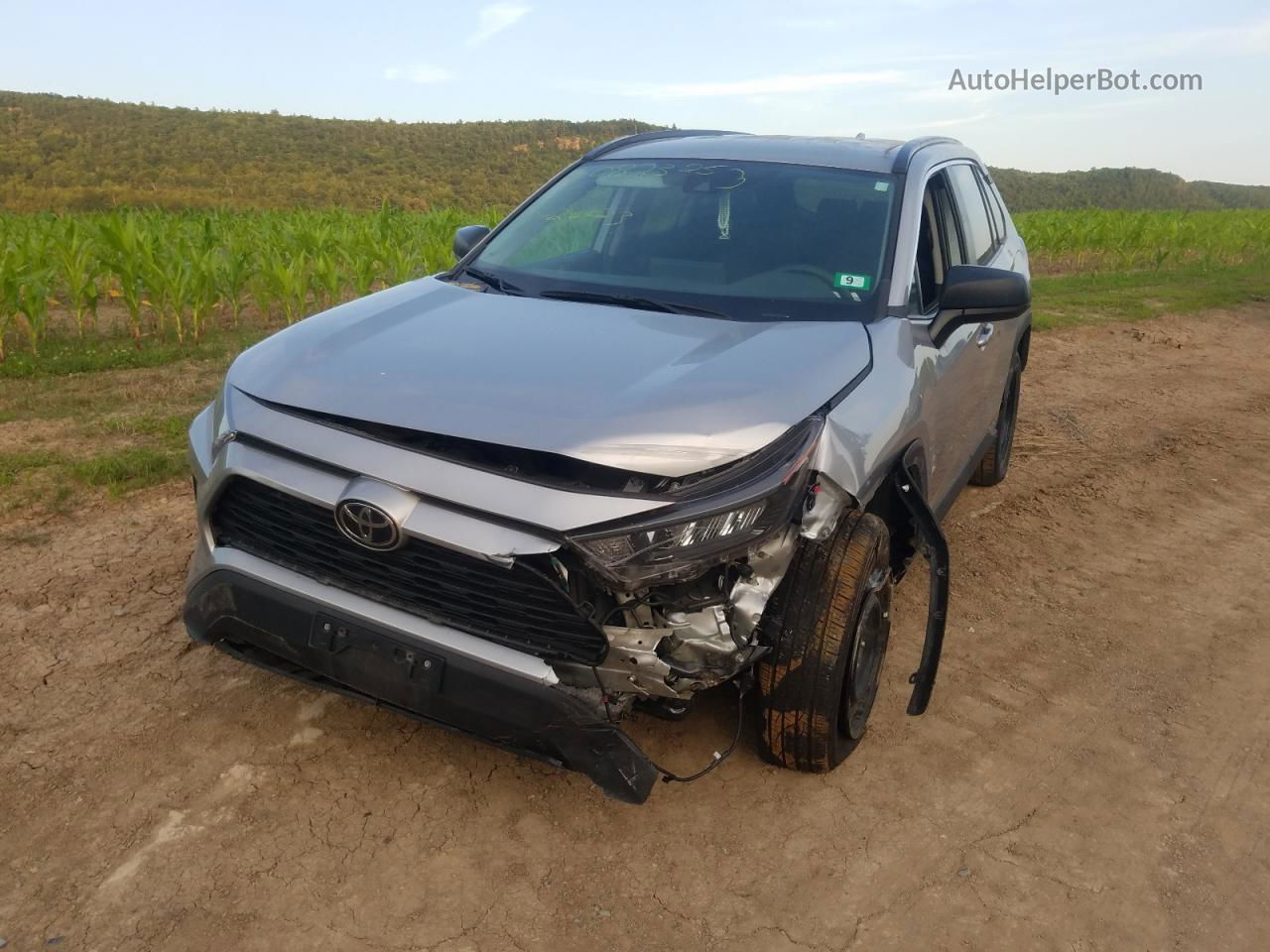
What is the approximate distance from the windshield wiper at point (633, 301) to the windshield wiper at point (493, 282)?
0.12 metres

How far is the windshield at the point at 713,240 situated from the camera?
3344 millimetres

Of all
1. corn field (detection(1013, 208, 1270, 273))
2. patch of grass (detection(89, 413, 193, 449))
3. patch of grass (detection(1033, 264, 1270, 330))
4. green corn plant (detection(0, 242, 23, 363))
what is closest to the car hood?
patch of grass (detection(89, 413, 193, 449))

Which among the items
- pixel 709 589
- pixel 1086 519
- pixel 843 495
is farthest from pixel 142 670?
pixel 1086 519

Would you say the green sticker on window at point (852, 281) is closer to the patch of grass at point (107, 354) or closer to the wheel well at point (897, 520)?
the wheel well at point (897, 520)

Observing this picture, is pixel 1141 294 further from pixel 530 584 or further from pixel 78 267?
pixel 530 584

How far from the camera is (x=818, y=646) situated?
2664 mm

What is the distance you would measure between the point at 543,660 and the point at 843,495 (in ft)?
2.93

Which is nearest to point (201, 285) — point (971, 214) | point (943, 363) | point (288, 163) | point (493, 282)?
point (493, 282)

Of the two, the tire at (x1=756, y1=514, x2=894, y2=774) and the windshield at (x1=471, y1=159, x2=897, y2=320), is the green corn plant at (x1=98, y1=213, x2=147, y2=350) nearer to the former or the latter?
the windshield at (x1=471, y1=159, x2=897, y2=320)

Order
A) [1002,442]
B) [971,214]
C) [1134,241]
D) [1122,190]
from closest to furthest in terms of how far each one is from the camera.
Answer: [971,214] → [1002,442] → [1134,241] → [1122,190]

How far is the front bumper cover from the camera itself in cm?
236

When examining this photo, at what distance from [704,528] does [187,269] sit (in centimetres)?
802

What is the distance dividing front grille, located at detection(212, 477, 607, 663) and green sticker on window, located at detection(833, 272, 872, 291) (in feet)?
5.33

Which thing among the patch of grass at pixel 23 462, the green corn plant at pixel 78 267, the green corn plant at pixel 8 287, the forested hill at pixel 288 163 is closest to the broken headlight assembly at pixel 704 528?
the patch of grass at pixel 23 462
